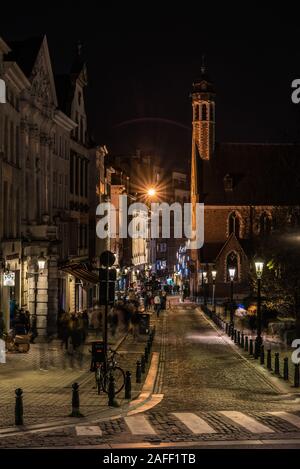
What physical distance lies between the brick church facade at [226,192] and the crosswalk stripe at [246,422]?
61989mm

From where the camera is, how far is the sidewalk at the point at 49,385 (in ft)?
56.7

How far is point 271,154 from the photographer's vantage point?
94438mm

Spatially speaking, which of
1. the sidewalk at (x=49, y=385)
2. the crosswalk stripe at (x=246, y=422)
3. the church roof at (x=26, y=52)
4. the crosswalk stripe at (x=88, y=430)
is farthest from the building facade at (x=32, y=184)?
the crosswalk stripe at (x=88, y=430)

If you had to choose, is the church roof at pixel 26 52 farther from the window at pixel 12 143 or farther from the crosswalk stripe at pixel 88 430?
the crosswalk stripe at pixel 88 430

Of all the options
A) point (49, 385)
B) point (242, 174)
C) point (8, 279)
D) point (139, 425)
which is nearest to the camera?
point (139, 425)

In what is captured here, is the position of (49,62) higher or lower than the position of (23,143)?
higher

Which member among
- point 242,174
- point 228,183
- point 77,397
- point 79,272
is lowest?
point 77,397

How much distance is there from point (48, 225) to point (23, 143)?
4221 mm

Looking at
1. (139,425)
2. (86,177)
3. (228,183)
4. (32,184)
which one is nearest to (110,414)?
(139,425)

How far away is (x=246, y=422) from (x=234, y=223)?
72.6 meters

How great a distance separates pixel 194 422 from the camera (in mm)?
15930

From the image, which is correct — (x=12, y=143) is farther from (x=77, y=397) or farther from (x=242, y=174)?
(x=242, y=174)
